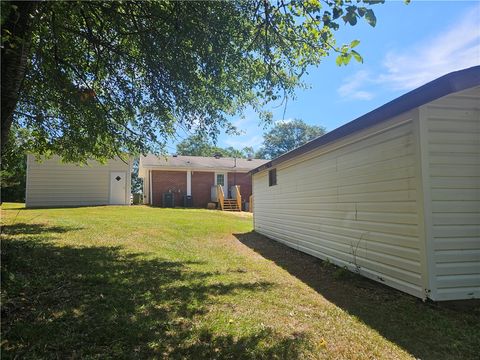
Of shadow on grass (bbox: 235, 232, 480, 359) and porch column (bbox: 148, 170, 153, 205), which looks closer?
shadow on grass (bbox: 235, 232, 480, 359)

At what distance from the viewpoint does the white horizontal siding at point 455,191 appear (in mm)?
5074

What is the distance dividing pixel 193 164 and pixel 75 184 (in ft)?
27.0

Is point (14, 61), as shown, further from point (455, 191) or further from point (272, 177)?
point (272, 177)

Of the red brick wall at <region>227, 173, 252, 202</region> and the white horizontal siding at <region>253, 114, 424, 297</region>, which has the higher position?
the red brick wall at <region>227, 173, 252, 202</region>

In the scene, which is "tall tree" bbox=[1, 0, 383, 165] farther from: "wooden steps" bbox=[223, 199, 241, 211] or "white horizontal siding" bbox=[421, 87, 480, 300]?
"wooden steps" bbox=[223, 199, 241, 211]

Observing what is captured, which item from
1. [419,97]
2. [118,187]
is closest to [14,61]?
[419,97]

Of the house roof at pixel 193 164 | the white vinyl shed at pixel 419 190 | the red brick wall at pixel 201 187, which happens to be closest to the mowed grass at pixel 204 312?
the white vinyl shed at pixel 419 190

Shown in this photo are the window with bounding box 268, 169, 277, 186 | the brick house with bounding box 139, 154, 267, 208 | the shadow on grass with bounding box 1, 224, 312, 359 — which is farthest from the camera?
the brick house with bounding box 139, 154, 267, 208

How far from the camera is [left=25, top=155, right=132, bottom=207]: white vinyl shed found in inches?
827

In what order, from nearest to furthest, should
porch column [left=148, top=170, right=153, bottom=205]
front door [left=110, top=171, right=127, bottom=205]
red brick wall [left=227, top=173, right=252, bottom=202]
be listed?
front door [left=110, top=171, right=127, bottom=205] → porch column [left=148, top=170, right=153, bottom=205] → red brick wall [left=227, top=173, right=252, bottom=202]

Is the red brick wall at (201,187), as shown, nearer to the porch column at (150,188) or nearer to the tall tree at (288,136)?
the porch column at (150,188)

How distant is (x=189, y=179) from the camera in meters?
26.4

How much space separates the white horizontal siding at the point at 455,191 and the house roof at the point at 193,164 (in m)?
20.5

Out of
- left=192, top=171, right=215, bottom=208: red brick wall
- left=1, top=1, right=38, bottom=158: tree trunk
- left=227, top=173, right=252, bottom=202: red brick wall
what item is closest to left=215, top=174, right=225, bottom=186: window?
left=192, top=171, right=215, bottom=208: red brick wall
